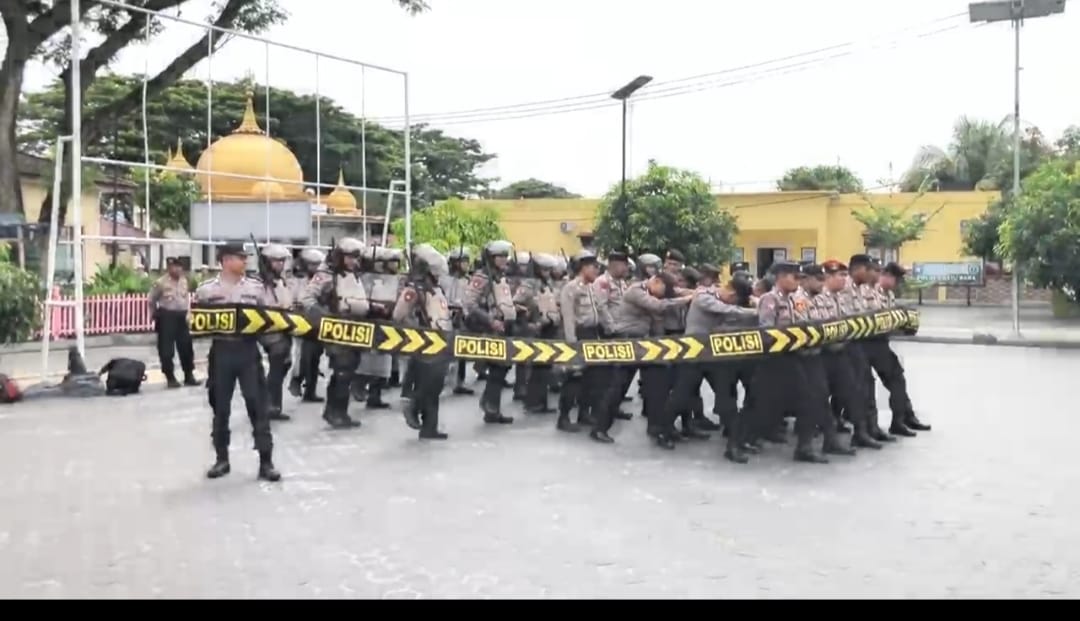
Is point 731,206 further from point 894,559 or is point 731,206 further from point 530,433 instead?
point 894,559

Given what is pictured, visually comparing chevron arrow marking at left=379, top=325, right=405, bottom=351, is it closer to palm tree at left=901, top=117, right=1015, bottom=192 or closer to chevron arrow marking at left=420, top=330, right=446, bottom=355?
chevron arrow marking at left=420, top=330, right=446, bottom=355

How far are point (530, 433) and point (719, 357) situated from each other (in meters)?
2.10

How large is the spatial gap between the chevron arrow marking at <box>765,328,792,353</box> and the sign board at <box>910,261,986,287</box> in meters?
34.9

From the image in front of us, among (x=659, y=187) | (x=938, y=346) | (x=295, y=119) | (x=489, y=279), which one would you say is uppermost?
(x=295, y=119)

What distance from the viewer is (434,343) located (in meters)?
10.1

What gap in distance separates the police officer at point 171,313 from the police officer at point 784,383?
24.2 ft

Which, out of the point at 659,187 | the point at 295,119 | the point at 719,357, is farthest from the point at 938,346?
the point at 295,119

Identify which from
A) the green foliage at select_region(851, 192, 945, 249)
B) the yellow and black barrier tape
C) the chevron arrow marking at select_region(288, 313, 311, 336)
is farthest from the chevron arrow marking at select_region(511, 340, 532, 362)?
the green foliage at select_region(851, 192, 945, 249)

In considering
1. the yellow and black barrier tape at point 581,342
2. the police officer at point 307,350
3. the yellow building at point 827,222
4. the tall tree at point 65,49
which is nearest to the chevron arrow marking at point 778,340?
the yellow and black barrier tape at point 581,342

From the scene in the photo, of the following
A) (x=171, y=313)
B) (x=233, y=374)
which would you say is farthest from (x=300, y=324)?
(x=171, y=313)

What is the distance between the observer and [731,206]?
4416 centimetres

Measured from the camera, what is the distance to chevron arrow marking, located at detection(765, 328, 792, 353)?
372 inches

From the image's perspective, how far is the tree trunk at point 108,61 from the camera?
2144cm
